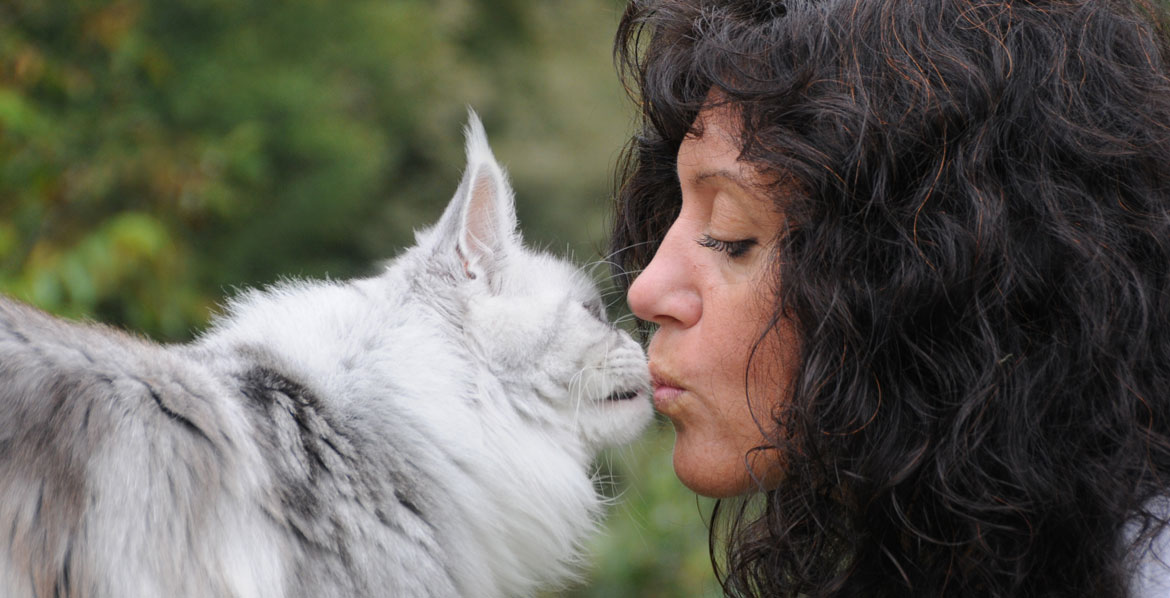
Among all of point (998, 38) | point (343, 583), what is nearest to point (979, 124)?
point (998, 38)

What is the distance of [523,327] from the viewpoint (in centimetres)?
204

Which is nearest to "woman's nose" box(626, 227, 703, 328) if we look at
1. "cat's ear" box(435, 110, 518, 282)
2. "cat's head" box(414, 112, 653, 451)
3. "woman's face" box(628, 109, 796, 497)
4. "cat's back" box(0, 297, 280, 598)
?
"woman's face" box(628, 109, 796, 497)

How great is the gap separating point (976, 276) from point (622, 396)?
89cm

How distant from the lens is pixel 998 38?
1458 mm

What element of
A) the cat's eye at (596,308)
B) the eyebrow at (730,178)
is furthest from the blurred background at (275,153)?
the eyebrow at (730,178)

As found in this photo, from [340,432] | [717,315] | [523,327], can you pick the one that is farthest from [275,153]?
[717,315]

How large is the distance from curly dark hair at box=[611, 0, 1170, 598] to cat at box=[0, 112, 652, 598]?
0.62 metres

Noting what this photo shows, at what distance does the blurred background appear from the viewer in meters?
2.94

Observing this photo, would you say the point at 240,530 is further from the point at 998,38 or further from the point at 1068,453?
the point at 998,38

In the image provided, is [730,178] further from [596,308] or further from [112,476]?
[112,476]

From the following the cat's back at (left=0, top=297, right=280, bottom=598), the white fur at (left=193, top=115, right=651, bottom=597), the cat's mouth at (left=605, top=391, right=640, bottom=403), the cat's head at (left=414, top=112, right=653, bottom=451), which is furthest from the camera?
the cat's mouth at (left=605, top=391, right=640, bottom=403)

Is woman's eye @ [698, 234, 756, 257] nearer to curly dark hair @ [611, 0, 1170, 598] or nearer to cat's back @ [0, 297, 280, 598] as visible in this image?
curly dark hair @ [611, 0, 1170, 598]

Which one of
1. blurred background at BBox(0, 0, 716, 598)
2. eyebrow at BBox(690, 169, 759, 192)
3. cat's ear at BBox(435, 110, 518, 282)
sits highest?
eyebrow at BBox(690, 169, 759, 192)

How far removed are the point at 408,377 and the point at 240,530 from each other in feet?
1.42
